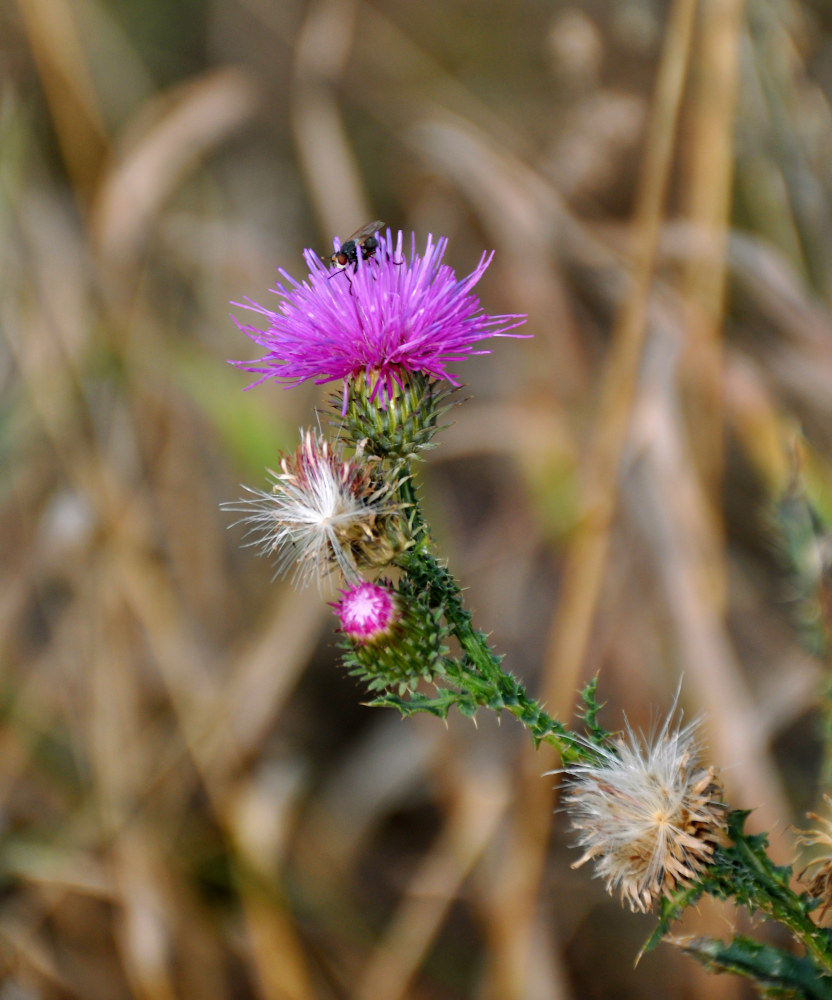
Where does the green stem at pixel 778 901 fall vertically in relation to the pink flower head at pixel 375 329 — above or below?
below

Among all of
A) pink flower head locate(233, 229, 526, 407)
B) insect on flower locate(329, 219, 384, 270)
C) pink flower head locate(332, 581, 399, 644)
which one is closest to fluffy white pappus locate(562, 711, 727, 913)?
pink flower head locate(332, 581, 399, 644)

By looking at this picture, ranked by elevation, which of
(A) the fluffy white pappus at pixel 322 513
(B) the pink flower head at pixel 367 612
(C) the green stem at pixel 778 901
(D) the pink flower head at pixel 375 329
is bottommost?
(C) the green stem at pixel 778 901

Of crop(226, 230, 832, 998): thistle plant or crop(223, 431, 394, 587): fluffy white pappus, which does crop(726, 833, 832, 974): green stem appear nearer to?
crop(226, 230, 832, 998): thistle plant

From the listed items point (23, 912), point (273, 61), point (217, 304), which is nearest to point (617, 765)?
point (23, 912)

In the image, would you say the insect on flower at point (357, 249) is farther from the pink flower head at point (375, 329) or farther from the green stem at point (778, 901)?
the green stem at point (778, 901)

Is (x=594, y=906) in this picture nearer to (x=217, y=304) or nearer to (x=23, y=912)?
(x=23, y=912)

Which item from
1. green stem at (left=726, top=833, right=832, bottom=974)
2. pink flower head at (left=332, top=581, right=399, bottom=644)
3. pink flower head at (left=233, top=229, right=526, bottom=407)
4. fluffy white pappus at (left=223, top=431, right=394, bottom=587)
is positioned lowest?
green stem at (left=726, top=833, right=832, bottom=974)

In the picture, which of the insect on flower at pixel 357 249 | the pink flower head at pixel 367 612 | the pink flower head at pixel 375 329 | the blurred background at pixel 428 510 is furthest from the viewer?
the blurred background at pixel 428 510

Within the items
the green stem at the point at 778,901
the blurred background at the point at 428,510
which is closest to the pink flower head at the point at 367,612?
the green stem at the point at 778,901

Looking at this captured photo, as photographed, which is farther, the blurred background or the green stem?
the blurred background
